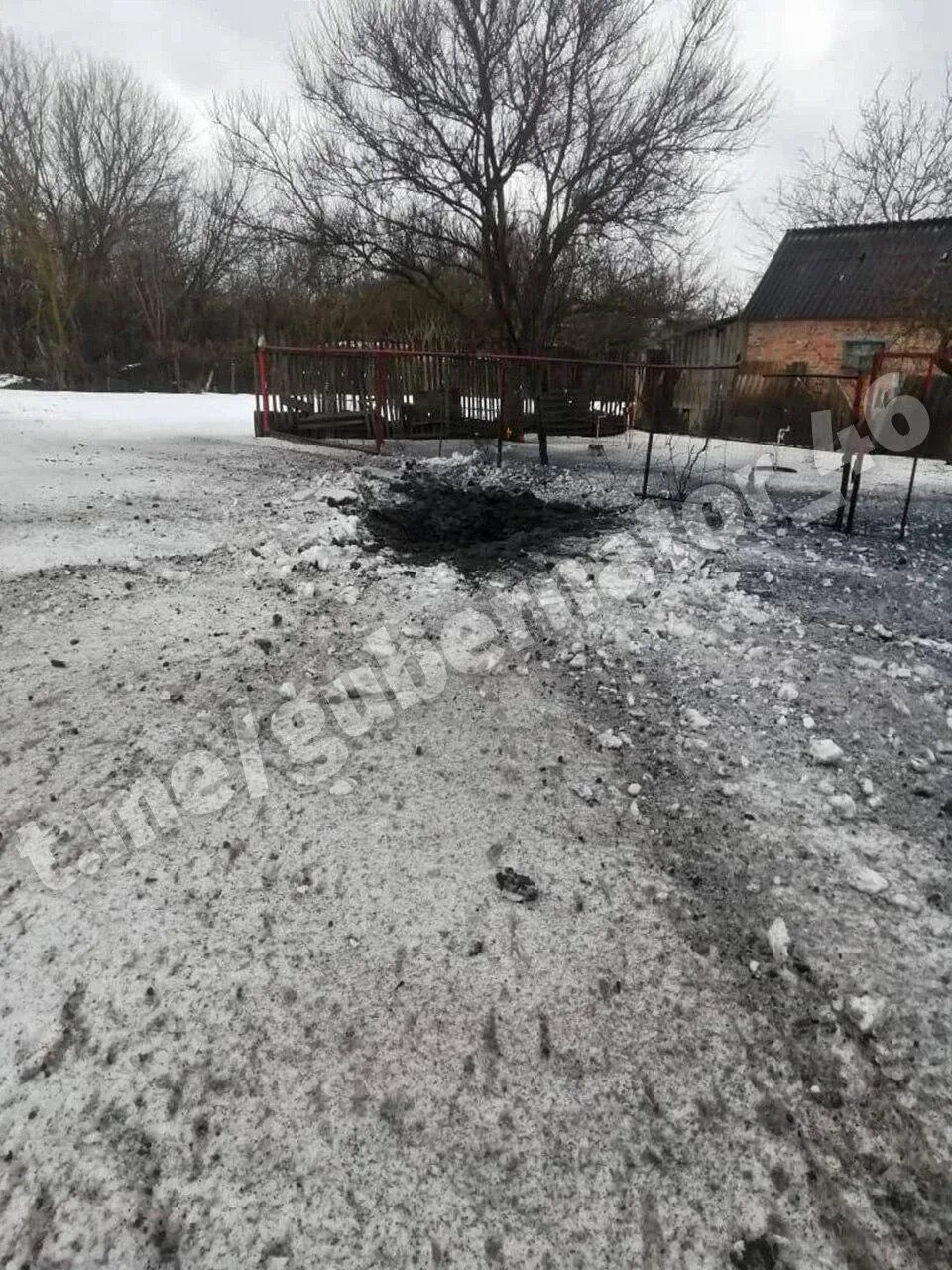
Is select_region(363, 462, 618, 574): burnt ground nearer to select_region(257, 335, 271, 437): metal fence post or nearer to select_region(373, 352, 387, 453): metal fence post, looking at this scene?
select_region(373, 352, 387, 453): metal fence post

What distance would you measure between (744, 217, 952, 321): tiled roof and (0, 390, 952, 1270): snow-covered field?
1819 cm

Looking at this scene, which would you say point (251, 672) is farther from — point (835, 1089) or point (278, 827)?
point (835, 1089)

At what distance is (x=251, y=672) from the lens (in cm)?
345

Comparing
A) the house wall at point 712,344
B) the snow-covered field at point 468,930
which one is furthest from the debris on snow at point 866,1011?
the house wall at point 712,344

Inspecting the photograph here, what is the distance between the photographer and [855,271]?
19.3 m

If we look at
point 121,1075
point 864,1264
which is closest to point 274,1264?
point 121,1075

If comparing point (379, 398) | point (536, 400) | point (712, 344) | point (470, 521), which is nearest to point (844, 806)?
point (470, 521)

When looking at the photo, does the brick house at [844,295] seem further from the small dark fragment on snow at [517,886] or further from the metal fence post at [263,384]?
the small dark fragment on snow at [517,886]

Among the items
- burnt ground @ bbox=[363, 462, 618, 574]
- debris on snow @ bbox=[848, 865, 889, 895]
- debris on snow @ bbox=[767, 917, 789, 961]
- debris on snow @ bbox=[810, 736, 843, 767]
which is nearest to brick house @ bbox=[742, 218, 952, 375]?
burnt ground @ bbox=[363, 462, 618, 574]

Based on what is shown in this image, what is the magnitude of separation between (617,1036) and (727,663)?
2346 millimetres

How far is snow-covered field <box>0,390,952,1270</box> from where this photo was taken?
1455mm

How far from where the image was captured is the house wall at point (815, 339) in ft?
60.3

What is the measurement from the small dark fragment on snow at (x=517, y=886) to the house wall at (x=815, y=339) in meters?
20.0

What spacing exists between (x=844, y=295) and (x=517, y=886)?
2213cm
